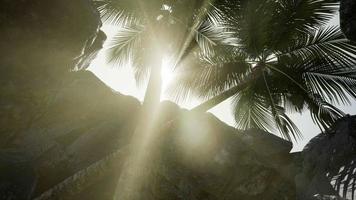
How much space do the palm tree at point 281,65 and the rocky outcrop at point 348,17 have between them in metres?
2.36

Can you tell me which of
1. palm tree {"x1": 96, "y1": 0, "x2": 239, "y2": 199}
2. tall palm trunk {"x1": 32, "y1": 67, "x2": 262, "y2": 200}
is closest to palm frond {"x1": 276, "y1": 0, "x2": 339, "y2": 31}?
palm tree {"x1": 96, "y1": 0, "x2": 239, "y2": 199}

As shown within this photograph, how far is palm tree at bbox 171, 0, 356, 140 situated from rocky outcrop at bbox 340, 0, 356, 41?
2.36m

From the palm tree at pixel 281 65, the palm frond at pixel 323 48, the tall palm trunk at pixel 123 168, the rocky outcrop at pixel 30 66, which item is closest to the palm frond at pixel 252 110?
the palm tree at pixel 281 65

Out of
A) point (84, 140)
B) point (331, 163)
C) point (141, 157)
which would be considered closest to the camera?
point (141, 157)

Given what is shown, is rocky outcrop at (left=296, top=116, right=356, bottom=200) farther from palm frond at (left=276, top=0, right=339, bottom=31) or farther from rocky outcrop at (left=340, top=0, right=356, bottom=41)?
palm frond at (left=276, top=0, right=339, bottom=31)

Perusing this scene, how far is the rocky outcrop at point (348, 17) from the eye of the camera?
13.3ft

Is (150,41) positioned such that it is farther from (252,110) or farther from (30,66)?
(252,110)

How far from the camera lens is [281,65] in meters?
7.07

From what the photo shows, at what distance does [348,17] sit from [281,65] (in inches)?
117

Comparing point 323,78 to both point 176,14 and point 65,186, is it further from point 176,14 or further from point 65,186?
point 65,186

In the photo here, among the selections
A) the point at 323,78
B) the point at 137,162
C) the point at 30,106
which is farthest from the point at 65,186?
the point at 323,78

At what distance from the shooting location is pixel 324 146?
540 cm

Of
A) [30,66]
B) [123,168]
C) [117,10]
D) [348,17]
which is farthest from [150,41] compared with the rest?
[348,17]

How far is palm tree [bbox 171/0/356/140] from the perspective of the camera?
6.48 m
